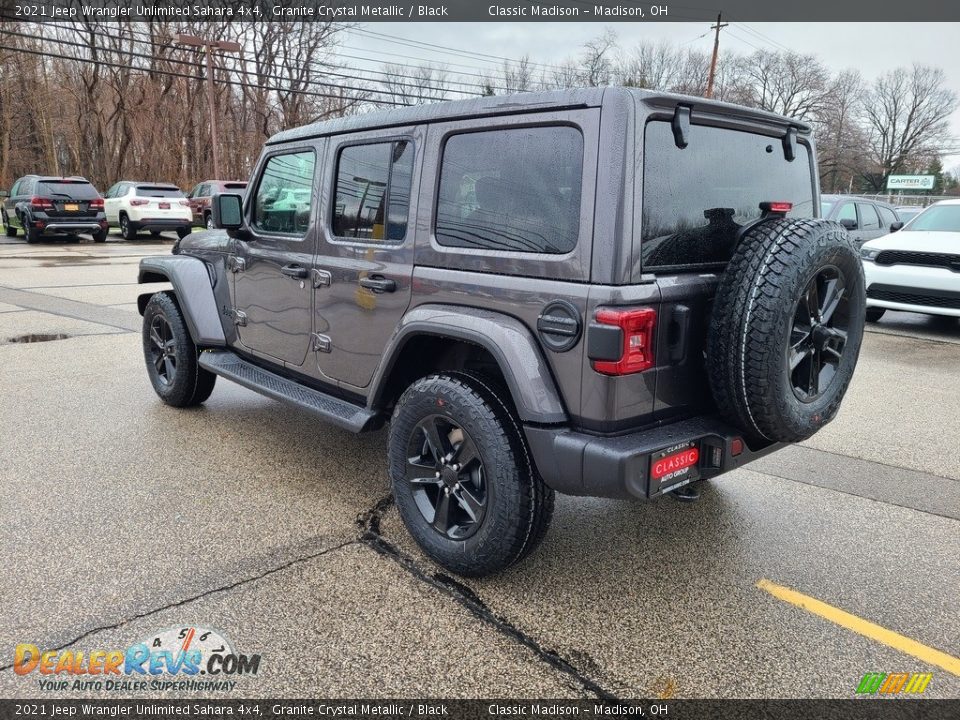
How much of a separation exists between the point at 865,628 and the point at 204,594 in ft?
8.31

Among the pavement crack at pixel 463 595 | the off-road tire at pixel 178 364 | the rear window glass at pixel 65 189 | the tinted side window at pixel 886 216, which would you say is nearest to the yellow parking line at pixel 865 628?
the pavement crack at pixel 463 595

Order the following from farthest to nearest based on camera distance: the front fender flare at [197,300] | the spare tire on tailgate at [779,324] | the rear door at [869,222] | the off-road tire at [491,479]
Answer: the rear door at [869,222]
the front fender flare at [197,300]
the off-road tire at [491,479]
the spare tire on tailgate at [779,324]

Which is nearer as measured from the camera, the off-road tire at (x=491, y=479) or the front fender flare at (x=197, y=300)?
the off-road tire at (x=491, y=479)

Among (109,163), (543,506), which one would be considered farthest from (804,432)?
(109,163)

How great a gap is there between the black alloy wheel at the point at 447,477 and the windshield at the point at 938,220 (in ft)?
27.7

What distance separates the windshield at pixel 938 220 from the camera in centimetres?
859

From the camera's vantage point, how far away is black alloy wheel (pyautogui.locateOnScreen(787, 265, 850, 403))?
2670mm

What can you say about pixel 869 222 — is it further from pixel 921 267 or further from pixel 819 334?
pixel 819 334

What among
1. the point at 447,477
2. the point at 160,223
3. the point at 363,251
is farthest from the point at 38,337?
the point at 160,223

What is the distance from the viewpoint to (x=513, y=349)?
2.52 metres

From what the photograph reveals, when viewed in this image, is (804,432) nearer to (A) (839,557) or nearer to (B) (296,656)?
(A) (839,557)

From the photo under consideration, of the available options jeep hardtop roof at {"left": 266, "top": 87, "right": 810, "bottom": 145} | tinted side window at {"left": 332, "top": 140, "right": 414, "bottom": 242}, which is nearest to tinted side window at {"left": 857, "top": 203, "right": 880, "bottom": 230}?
jeep hardtop roof at {"left": 266, "top": 87, "right": 810, "bottom": 145}

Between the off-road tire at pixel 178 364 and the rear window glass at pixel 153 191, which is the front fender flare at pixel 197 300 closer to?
the off-road tire at pixel 178 364

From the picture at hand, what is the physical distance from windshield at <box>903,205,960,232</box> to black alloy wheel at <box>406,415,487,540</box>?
8.44m
